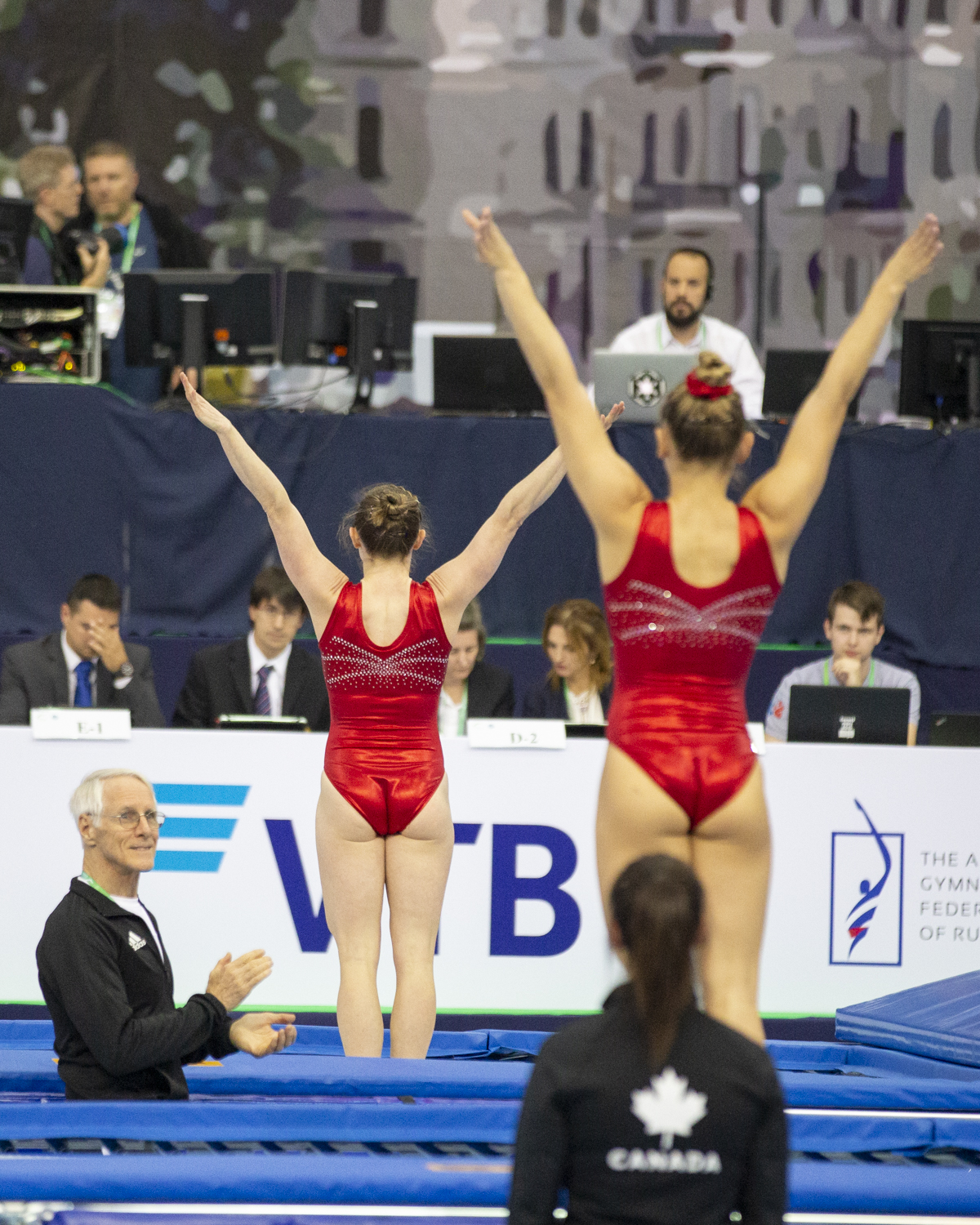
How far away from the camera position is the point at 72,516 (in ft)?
23.9

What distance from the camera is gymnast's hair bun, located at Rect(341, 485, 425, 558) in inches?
150

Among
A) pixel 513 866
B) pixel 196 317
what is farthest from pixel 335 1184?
pixel 196 317

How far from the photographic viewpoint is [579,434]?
112 inches

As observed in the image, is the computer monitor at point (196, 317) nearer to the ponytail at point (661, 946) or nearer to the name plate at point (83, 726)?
the name plate at point (83, 726)

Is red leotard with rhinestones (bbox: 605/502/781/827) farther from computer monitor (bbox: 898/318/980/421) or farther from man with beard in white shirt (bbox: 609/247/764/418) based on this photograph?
computer monitor (bbox: 898/318/980/421)

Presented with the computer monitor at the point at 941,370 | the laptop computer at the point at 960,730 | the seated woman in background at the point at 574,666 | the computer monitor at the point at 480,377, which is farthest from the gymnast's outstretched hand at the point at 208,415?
the computer monitor at the point at 941,370

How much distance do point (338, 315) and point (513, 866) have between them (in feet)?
10.5

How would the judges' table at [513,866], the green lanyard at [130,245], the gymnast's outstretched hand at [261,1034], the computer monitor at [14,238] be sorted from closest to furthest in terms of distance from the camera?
the gymnast's outstretched hand at [261,1034] < the judges' table at [513,866] < the computer monitor at [14,238] < the green lanyard at [130,245]

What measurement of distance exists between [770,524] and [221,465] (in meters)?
4.77

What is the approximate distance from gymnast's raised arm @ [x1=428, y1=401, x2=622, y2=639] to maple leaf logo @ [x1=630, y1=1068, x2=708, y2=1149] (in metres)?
1.86

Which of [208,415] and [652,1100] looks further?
[208,415]

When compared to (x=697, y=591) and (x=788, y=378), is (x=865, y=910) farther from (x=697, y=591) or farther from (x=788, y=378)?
(x=697, y=591)

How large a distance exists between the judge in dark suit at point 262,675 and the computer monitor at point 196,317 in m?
1.66

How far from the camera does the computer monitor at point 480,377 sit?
24.6 ft
